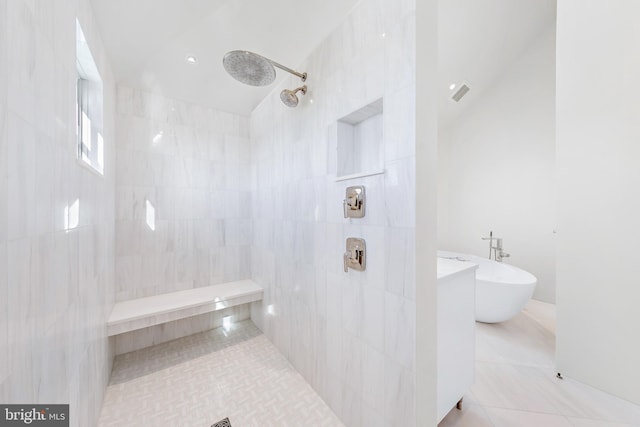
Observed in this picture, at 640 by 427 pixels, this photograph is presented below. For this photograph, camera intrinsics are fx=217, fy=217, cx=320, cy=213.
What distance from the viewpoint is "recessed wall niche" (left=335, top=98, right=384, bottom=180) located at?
52.6 inches

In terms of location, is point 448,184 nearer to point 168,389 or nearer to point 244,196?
point 244,196

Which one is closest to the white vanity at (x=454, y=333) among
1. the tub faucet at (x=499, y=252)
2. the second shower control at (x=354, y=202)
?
the second shower control at (x=354, y=202)

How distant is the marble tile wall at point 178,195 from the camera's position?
6.94 ft

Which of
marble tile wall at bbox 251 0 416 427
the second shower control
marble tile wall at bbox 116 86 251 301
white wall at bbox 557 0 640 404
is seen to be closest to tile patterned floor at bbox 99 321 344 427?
marble tile wall at bbox 251 0 416 427

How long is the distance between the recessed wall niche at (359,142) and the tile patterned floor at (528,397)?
5.62 feet

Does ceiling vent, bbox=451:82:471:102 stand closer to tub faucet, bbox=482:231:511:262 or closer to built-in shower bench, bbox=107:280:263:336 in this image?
tub faucet, bbox=482:231:511:262

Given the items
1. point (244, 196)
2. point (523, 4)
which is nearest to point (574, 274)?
point (523, 4)

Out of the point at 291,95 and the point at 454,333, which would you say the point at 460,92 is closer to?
the point at 291,95

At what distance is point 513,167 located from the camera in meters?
3.31

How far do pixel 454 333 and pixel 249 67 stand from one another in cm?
215

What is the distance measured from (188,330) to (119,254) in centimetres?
107

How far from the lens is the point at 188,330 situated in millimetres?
2400

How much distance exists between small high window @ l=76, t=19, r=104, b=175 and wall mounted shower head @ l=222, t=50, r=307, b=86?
0.79m

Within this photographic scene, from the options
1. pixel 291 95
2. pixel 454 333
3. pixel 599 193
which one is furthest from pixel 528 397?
pixel 291 95
